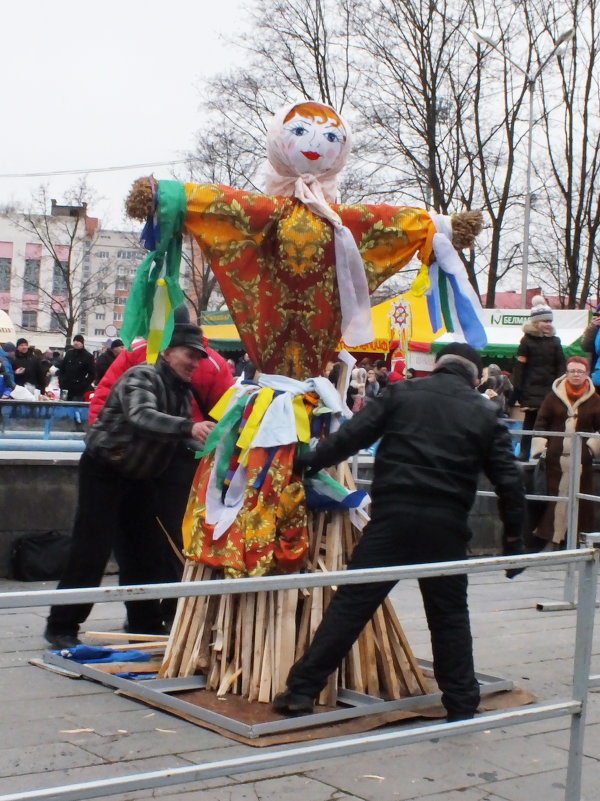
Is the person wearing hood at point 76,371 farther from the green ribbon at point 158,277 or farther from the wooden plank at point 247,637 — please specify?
the wooden plank at point 247,637

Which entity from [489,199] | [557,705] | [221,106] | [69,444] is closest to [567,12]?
[489,199]

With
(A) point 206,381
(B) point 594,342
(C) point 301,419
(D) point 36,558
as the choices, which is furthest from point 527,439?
(C) point 301,419

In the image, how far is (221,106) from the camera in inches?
1112

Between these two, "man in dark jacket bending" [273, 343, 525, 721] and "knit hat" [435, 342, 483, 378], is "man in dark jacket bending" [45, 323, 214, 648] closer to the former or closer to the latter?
"man in dark jacket bending" [273, 343, 525, 721]

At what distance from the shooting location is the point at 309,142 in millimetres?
5320

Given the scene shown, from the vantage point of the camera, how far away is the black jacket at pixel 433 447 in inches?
186

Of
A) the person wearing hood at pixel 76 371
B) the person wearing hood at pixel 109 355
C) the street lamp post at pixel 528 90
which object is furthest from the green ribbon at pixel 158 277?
the street lamp post at pixel 528 90

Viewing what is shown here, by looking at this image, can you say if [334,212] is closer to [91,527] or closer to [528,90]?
[91,527]

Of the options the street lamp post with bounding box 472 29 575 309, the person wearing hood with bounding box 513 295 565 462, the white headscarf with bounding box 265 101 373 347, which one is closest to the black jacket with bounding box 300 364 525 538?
the white headscarf with bounding box 265 101 373 347

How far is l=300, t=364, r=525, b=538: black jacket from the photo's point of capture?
15.5 feet

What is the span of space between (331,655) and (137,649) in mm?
1475

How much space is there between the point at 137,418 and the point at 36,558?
10.1ft

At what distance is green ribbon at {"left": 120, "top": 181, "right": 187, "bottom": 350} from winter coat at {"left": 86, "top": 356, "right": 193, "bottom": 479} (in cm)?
49

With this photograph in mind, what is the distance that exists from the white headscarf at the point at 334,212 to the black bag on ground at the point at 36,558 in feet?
12.6
